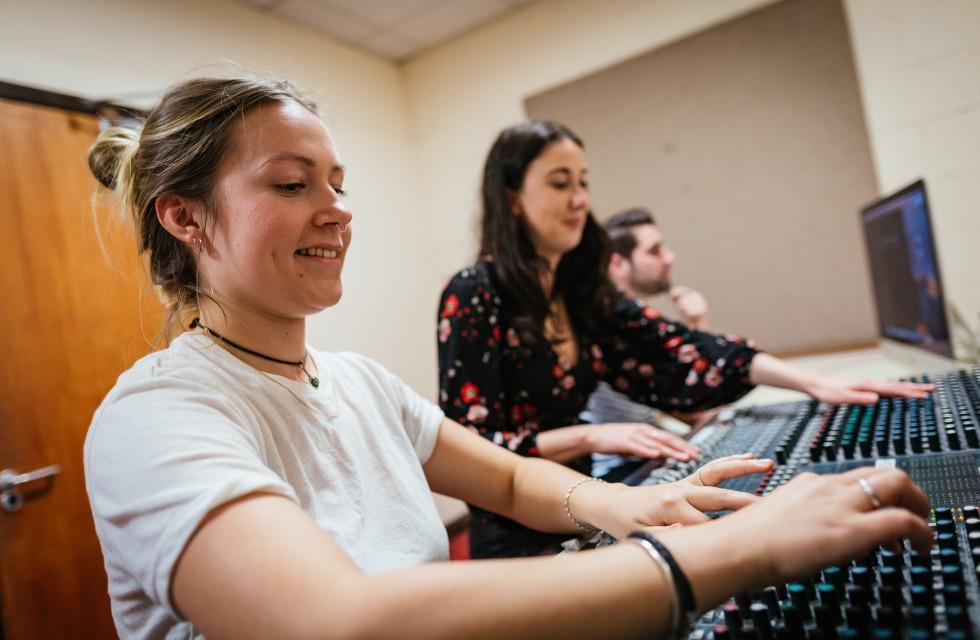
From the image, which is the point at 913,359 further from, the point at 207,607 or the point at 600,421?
the point at 207,607

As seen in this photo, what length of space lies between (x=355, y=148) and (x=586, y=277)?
8.16 feet

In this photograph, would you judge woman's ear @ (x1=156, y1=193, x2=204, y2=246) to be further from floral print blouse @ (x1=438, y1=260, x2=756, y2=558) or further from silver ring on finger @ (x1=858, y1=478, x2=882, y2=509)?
silver ring on finger @ (x1=858, y1=478, x2=882, y2=509)

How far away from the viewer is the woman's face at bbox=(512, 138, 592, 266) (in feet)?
5.70

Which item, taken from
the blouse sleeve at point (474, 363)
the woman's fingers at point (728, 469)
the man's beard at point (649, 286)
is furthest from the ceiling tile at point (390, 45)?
the woman's fingers at point (728, 469)

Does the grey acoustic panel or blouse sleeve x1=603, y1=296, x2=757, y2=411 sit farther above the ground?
the grey acoustic panel

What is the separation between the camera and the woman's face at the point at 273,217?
2.89 feet

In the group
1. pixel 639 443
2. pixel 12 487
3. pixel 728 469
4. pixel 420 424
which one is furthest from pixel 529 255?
pixel 12 487

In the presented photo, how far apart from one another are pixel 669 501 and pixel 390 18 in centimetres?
366

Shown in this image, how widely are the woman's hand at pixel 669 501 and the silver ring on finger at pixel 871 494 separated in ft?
0.67

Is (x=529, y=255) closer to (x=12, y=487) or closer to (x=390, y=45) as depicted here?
(x=12, y=487)

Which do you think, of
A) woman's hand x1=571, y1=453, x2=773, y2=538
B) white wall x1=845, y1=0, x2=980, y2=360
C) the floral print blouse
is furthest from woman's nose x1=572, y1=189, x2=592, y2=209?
white wall x1=845, y1=0, x2=980, y2=360

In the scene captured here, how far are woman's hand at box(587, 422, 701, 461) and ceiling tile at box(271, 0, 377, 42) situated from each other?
3103mm

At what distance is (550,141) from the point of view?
1.74 m

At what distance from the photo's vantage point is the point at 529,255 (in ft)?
5.78
